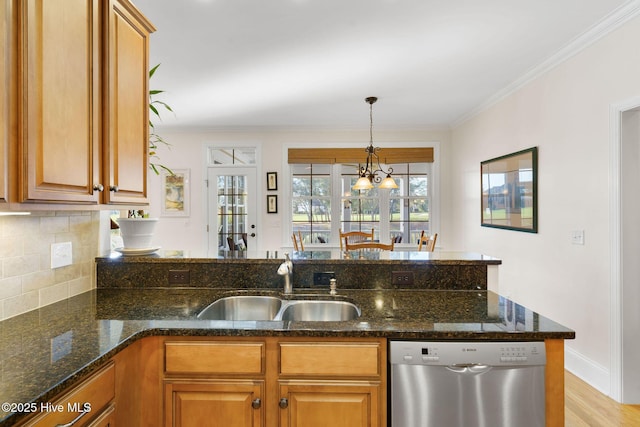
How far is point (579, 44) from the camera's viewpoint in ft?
8.25

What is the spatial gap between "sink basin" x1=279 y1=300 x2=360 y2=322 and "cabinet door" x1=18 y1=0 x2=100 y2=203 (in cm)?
98

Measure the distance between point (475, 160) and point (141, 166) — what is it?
3957 millimetres

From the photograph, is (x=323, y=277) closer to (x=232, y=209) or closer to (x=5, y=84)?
(x=5, y=84)

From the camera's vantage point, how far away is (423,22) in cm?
229

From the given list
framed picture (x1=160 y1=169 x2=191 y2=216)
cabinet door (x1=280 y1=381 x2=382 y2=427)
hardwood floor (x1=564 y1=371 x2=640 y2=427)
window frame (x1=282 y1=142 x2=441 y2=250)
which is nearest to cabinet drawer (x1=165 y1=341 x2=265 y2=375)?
cabinet door (x1=280 y1=381 x2=382 y2=427)

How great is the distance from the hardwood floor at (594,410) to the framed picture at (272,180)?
4065 mm

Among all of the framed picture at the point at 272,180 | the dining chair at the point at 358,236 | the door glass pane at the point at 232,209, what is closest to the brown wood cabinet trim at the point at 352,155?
the framed picture at the point at 272,180

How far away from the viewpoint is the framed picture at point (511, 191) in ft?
10.1

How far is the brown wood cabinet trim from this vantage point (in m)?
5.12

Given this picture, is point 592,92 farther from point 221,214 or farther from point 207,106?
point 221,214

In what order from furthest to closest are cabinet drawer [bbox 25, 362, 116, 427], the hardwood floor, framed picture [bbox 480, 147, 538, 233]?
framed picture [bbox 480, 147, 538, 233] < the hardwood floor < cabinet drawer [bbox 25, 362, 116, 427]

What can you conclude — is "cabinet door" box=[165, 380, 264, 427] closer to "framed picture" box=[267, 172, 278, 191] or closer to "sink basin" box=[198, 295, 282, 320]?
"sink basin" box=[198, 295, 282, 320]

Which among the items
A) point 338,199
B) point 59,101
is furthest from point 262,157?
point 59,101

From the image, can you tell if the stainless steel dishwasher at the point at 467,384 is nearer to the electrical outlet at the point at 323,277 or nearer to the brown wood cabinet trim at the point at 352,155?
the electrical outlet at the point at 323,277
